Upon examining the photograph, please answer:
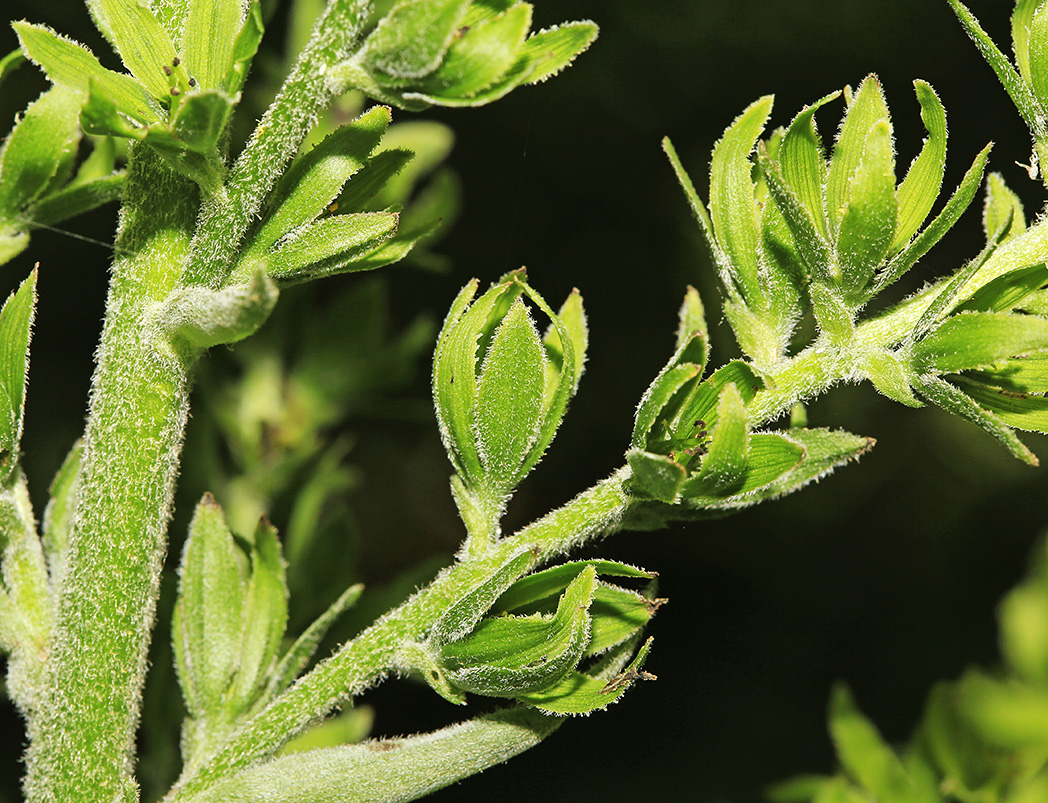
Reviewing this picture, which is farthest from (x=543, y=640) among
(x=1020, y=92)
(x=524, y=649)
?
(x=1020, y=92)

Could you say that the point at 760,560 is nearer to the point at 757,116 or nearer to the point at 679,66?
the point at 679,66

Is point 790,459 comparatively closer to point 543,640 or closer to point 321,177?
point 543,640

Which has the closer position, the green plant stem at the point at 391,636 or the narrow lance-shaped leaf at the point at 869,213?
the narrow lance-shaped leaf at the point at 869,213

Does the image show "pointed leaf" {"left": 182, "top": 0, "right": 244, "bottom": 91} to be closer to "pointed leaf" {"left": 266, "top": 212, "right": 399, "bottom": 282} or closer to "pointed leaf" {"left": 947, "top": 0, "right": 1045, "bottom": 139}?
"pointed leaf" {"left": 266, "top": 212, "right": 399, "bottom": 282}

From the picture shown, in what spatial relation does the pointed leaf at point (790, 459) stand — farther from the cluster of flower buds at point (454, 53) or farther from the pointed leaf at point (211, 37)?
the pointed leaf at point (211, 37)

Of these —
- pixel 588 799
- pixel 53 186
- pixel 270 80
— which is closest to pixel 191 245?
pixel 53 186

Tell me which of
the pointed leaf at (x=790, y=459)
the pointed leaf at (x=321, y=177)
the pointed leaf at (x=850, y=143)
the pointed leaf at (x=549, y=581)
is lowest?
the pointed leaf at (x=790, y=459)

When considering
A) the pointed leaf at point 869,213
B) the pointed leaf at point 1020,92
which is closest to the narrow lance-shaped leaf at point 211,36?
the pointed leaf at point 869,213
